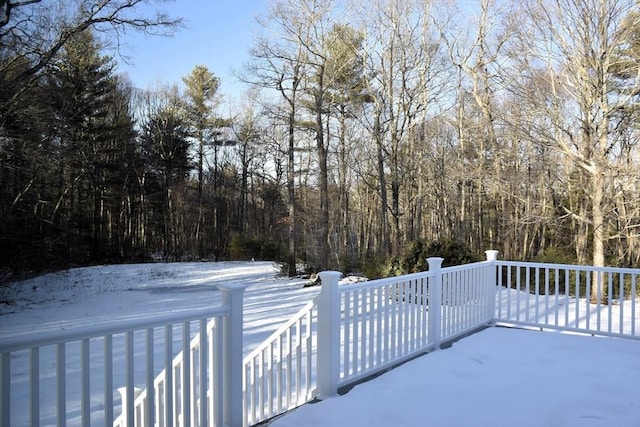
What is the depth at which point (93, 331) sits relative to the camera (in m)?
1.80

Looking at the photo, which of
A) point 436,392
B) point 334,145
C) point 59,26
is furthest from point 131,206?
point 436,392

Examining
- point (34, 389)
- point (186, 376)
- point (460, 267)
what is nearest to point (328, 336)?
point (186, 376)

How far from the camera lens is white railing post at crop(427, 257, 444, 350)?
431cm

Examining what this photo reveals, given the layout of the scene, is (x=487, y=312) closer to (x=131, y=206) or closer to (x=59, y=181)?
(x=59, y=181)

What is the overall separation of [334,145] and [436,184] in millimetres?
4284

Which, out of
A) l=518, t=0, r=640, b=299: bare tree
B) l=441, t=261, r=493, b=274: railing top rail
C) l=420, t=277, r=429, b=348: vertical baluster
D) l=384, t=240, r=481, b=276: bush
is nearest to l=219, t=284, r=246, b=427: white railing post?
l=420, t=277, r=429, b=348: vertical baluster

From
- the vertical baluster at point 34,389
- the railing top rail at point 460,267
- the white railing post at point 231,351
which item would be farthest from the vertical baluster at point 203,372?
the railing top rail at point 460,267

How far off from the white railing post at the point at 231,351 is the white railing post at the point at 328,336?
2.83ft

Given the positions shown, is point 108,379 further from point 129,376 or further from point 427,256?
point 427,256

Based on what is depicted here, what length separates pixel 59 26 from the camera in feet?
30.8

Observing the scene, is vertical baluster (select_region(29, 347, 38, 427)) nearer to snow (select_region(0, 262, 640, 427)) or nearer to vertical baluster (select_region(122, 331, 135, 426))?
snow (select_region(0, 262, 640, 427))

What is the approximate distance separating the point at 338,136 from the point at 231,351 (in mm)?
14401

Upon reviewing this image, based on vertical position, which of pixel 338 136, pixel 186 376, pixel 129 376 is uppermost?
pixel 338 136

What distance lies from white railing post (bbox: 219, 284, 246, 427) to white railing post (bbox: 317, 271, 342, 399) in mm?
861
